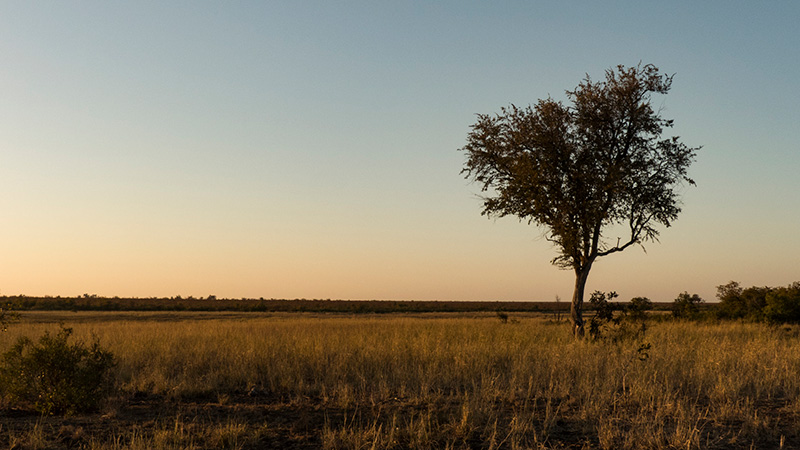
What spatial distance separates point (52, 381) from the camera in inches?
390

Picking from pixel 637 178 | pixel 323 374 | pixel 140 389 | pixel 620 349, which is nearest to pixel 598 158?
pixel 637 178

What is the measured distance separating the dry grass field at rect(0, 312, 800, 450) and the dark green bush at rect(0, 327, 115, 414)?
300mm

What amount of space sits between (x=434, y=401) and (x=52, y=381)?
6.54 metres

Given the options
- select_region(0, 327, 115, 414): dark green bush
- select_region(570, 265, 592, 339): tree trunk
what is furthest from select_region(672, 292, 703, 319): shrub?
select_region(0, 327, 115, 414): dark green bush

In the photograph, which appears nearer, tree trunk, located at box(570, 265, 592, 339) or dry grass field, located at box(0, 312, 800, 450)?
dry grass field, located at box(0, 312, 800, 450)

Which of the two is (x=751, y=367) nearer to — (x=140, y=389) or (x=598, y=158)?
(x=598, y=158)

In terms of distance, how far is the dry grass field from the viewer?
7.39 metres

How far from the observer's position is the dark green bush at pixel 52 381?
9.50m

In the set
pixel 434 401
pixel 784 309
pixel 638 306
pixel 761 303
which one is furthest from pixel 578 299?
pixel 761 303

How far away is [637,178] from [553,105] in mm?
3955

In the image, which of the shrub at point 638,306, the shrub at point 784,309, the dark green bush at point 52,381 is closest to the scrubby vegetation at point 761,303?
the shrub at point 784,309

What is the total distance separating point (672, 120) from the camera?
20906mm

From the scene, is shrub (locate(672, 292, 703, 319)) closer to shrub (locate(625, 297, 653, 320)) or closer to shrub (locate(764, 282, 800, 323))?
shrub (locate(764, 282, 800, 323))

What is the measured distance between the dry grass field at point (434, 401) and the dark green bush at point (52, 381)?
0.30 meters
